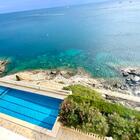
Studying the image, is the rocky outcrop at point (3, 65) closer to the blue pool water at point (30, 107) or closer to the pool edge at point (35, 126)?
the blue pool water at point (30, 107)

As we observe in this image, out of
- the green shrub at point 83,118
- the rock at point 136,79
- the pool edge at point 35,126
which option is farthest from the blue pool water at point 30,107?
the rock at point 136,79

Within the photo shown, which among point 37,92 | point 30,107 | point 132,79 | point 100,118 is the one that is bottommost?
point 132,79

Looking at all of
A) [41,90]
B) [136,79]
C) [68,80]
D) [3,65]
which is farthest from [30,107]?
[3,65]

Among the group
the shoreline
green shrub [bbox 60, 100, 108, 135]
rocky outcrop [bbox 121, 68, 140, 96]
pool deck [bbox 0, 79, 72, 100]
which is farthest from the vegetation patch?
rocky outcrop [bbox 121, 68, 140, 96]

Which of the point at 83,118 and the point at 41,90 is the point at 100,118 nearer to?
the point at 83,118

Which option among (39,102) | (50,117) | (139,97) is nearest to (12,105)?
(39,102)

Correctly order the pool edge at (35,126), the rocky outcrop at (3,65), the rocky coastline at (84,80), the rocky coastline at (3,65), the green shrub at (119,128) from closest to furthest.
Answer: the green shrub at (119,128) → the pool edge at (35,126) → the rocky coastline at (84,80) → the rocky coastline at (3,65) → the rocky outcrop at (3,65)

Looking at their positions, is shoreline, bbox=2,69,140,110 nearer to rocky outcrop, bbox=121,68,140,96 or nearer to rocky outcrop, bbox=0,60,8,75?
rocky outcrop, bbox=121,68,140,96
